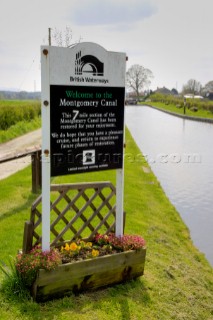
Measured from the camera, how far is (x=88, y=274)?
12.6 feet

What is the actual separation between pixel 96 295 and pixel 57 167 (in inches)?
56.8

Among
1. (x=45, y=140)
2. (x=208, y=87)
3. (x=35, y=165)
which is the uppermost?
(x=208, y=87)

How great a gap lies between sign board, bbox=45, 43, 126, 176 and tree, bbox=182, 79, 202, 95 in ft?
315

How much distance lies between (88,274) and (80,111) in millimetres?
1741

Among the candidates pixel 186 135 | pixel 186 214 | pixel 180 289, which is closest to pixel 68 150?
pixel 180 289

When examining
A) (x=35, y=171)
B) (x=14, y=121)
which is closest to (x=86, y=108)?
(x=35, y=171)

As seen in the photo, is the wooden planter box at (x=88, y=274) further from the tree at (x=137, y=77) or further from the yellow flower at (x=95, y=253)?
the tree at (x=137, y=77)

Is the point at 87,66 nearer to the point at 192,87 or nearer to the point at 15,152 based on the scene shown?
the point at 15,152

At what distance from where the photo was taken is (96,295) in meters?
3.88

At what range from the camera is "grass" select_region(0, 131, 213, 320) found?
3576 millimetres

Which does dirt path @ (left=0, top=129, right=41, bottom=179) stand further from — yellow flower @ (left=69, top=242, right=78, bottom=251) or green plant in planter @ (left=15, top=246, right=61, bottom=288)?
green plant in planter @ (left=15, top=246, right=61, bottom=288)

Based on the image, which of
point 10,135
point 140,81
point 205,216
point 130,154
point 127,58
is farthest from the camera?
point 140,81

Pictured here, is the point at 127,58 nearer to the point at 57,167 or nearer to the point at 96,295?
the point at 57,167

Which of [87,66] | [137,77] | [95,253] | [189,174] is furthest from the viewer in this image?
[137,77]
